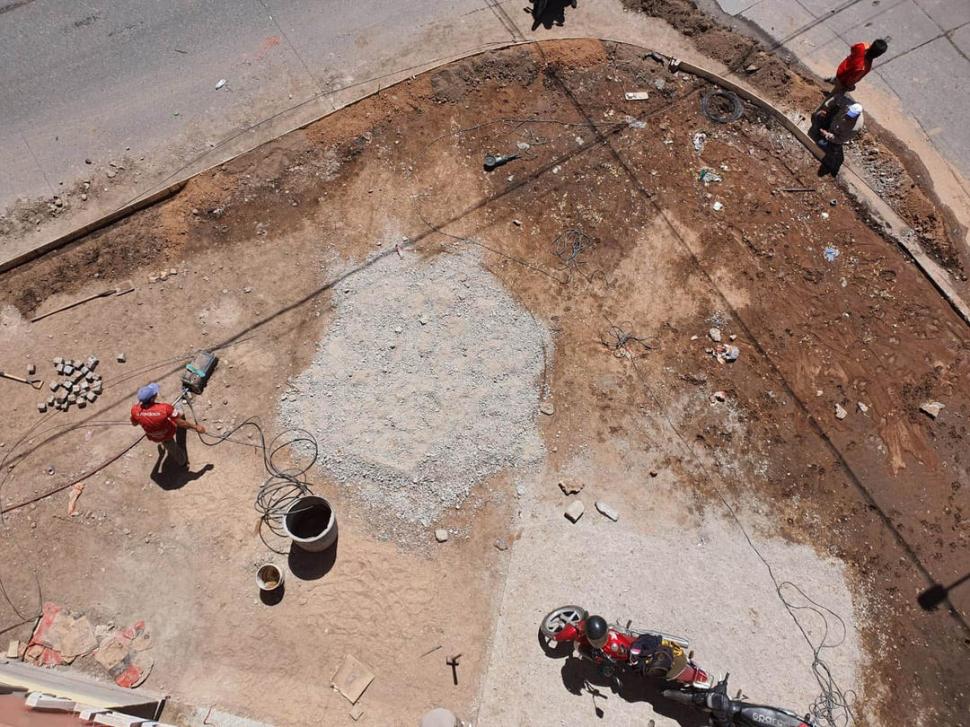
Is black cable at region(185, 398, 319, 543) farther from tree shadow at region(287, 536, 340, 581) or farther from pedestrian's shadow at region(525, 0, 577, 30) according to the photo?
pedestrian's shadow at region(525, 0, 577, 30)

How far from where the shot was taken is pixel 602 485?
8.21 metres

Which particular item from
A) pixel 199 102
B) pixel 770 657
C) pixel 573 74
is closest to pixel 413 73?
pixel 573 74

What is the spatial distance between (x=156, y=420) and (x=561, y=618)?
5.64m

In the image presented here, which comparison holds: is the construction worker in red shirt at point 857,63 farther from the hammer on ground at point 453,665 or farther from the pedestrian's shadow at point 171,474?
the pedestrian's shadow at point 171,474

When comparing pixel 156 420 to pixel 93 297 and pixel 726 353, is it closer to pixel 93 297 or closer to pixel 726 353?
pixel 93 297

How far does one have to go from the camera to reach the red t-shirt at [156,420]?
7.27 metres

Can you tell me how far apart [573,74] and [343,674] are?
10.2 meters

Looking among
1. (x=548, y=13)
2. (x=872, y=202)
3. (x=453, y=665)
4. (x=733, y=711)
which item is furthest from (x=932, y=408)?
(x=548, y=13)

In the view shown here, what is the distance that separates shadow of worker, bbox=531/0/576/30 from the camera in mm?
11062

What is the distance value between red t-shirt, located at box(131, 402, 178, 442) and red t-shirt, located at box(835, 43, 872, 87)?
39.0ft

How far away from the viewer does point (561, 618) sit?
736 centimetres

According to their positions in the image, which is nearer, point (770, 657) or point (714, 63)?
point (770, 657)

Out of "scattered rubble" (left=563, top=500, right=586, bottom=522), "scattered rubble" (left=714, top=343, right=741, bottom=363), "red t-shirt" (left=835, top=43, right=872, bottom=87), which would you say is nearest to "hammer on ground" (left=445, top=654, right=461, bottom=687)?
"scattered rubble" (left=563, top=500, right=586, bottom=522)

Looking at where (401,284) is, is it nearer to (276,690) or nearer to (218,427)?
(218,427)
